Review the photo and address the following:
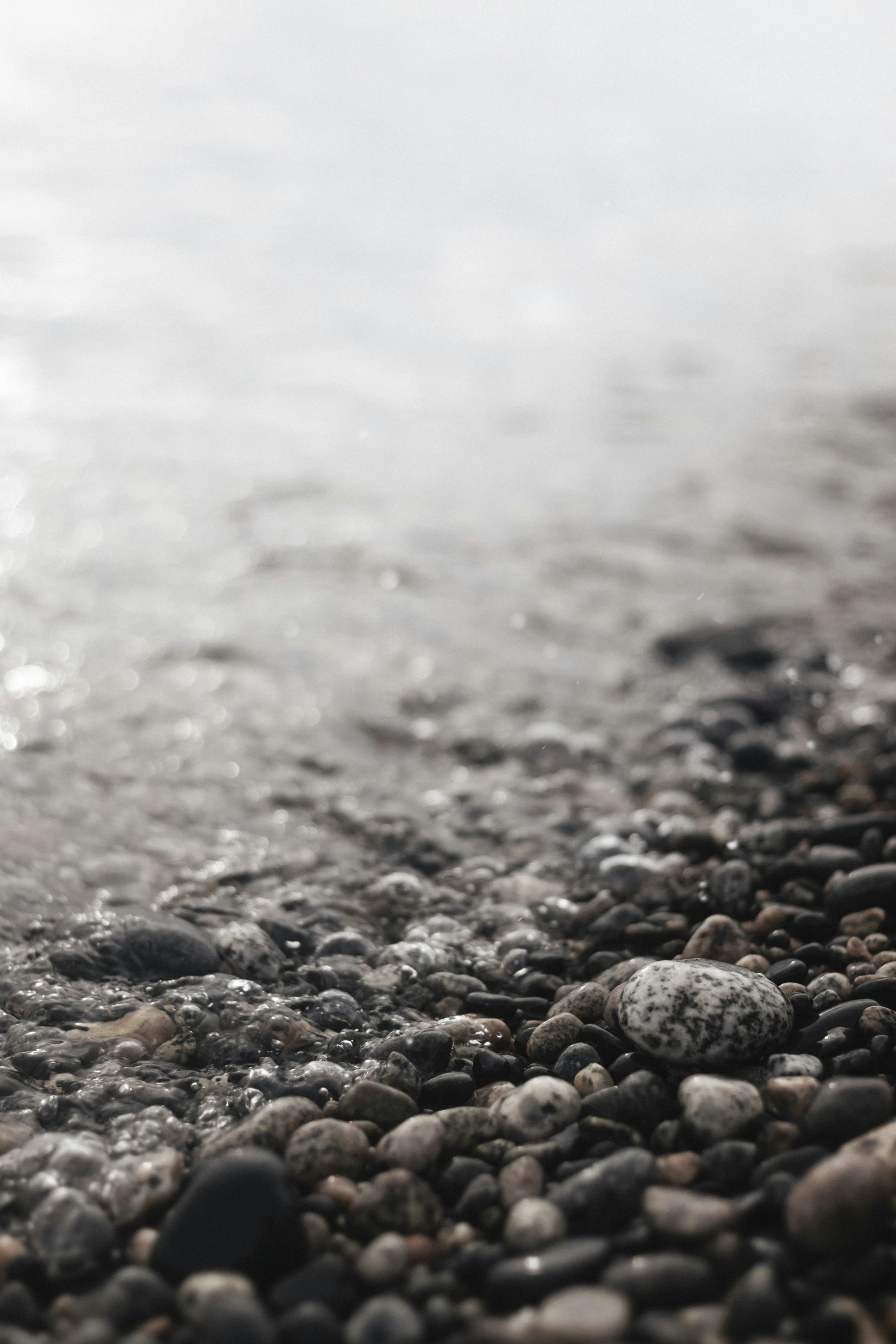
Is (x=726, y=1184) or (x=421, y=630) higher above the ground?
(x=726, y=1184)

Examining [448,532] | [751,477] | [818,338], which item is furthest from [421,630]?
[818,338]

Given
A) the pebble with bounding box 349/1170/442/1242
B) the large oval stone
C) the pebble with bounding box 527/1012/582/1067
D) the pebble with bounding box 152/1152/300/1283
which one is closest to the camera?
the pebble with bounding box 152/1152/300/1283

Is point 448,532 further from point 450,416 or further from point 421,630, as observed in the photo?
point 450,416

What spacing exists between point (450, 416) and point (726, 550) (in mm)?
2804

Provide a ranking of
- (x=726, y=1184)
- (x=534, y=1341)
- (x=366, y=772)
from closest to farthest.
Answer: (x=534, y=1341) → (x=726, y=1184) → (x=366, y=772)

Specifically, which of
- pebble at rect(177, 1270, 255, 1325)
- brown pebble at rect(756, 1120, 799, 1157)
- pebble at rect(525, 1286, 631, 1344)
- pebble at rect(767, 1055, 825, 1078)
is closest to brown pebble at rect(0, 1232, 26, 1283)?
pebble at rect(177, 1270, 255, 1325)

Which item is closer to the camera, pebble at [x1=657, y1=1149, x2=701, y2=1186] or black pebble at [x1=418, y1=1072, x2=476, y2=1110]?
pebble at [x1=657, y1=1149, x2=701, y2=1186]

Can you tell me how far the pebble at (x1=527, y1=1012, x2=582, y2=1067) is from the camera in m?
2.38

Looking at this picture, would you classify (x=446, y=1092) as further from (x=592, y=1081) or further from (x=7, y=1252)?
(x=7, y=1252)

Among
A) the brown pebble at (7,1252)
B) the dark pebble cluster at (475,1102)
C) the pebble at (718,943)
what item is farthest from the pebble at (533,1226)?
the pebble at (718,943)

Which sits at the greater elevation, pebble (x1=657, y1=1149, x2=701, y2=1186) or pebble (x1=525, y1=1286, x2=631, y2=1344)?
pebble (x1=525, y1=1286, x2=631, y2=1344)

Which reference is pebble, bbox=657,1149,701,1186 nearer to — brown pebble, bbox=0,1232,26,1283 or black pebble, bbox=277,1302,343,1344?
black pebble, bbox=277,1302,343,1344

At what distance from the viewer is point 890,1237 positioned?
66.2 inches

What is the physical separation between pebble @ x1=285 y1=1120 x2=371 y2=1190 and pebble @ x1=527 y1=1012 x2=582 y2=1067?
493mm
